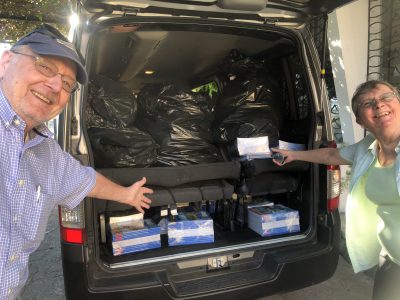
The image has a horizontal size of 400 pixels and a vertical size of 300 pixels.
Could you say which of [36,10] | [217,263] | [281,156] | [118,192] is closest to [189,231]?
[217,263]

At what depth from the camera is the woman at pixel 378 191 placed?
5.80ft

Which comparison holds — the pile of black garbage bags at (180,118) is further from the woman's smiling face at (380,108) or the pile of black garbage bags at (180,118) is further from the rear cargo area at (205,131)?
the woman's smiling face at (380,108)

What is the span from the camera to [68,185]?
66.1 inches

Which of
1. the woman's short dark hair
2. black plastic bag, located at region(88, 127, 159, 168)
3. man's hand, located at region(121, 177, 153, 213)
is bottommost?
man's hand, located at region(121, 177, 153, 213)

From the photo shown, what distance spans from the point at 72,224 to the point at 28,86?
1.00 meters

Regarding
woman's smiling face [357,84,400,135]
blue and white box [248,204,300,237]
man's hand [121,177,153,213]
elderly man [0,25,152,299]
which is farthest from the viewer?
blue and white box [248,204,300,237]

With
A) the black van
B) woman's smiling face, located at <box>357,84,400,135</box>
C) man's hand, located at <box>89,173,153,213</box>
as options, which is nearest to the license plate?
the black van

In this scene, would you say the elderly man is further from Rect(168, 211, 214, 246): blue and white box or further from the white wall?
the white wall

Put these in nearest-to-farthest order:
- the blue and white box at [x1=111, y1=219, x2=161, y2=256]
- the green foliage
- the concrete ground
A: the blue and white box at [x1=111, y1=219, x2=161, y2=256], the concrete ground, the green foliage

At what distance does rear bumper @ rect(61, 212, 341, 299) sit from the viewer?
2033 mm

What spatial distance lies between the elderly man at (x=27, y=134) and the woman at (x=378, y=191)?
1.47 meters

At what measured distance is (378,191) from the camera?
5.99 feet

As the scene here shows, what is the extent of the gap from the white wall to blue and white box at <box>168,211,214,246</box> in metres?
2.64

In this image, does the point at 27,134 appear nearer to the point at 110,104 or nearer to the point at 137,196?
the point at 137,196
